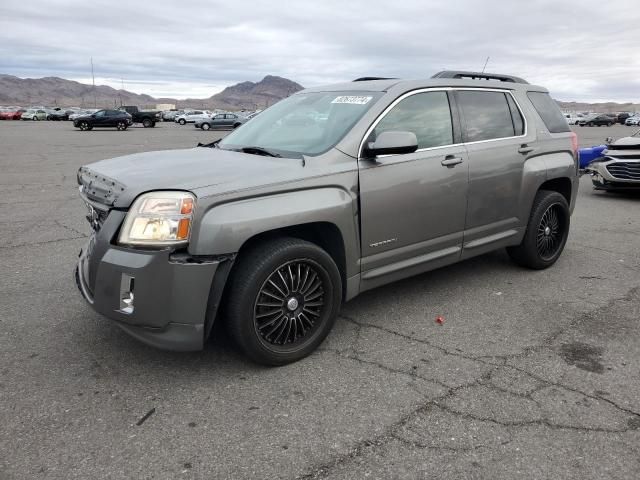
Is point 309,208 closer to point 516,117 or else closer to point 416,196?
point 416,196

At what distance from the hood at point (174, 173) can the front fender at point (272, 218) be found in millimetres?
141

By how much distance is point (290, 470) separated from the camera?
244 centimetres

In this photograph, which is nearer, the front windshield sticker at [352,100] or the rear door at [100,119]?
the front windshield sticker at [352,100]

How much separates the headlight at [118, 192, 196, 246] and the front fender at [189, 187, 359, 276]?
0.27 ft

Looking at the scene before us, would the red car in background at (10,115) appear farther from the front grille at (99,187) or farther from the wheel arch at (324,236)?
the wheel arch at (324,236)

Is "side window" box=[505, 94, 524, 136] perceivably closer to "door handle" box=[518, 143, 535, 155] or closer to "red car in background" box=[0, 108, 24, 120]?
"door handle" box=[518, 143, 535, 155]

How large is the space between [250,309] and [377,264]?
1.12 meters

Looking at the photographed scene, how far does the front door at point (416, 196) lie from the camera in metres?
3.73

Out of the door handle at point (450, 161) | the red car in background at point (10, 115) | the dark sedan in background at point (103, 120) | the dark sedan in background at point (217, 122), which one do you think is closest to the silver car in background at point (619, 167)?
the door handle at point (450, 161)

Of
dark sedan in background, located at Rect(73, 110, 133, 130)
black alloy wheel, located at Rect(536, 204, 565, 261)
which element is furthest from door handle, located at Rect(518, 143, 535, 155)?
dark sedan in background, located at Rect(73, 110, 133, 130)

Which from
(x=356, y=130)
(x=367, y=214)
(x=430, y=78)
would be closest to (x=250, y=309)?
(x=367, y=214)

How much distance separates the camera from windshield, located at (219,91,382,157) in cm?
380

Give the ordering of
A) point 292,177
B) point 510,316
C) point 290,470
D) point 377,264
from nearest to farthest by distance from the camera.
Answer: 1. point 290,470
2. point 292,177
3. point 377,264
4. point 510,316

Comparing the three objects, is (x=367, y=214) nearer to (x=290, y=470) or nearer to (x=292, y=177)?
(x=292, y=177)
